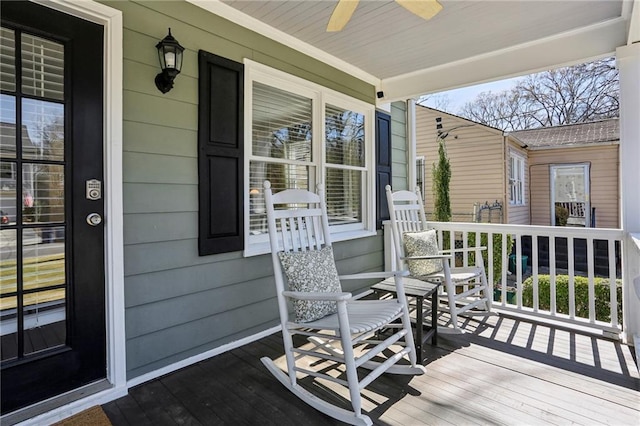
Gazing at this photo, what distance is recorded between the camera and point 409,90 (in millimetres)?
3961

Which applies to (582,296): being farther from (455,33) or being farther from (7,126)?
(7,126)

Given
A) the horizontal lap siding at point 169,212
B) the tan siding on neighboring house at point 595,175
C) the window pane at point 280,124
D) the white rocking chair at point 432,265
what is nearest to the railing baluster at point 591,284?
the white rocking chair at point 432,265

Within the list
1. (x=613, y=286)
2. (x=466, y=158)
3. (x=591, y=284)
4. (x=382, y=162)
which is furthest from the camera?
(x=466, y=158)

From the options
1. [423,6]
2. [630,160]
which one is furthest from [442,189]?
[423,6]

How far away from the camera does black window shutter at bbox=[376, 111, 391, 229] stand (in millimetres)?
4184

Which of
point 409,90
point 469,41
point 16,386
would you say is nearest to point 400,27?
point 469,41

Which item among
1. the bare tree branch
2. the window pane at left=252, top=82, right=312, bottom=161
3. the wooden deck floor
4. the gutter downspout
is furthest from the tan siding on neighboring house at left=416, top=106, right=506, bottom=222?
the window pane at left=252, top=82, right=312, bottom=161

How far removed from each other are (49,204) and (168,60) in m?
1.07

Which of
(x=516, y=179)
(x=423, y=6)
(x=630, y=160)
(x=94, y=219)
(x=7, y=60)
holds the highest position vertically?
(x=423, y=6)

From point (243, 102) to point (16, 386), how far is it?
7.17 ft

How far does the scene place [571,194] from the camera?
9.61 meters

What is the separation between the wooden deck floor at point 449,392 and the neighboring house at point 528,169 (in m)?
6.63

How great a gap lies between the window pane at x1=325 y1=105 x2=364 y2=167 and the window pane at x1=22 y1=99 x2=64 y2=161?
7.57 ft

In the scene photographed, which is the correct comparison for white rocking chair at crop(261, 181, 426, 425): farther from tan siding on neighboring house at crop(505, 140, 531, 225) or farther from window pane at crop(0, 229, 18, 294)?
tan siding on neighboring house at crop(505, 140, 531, 225)
